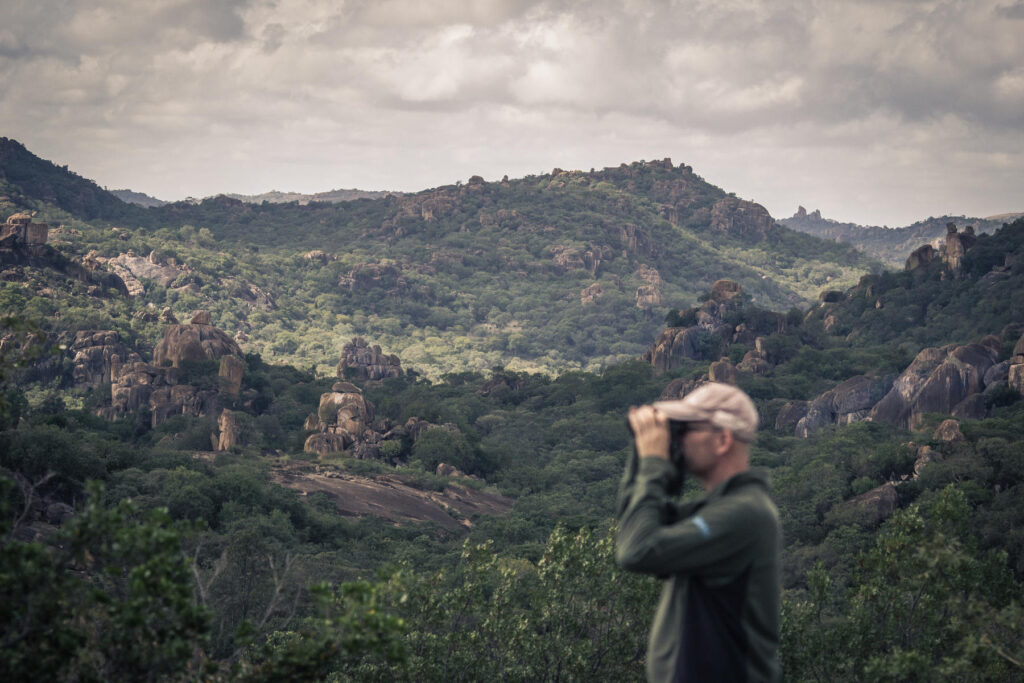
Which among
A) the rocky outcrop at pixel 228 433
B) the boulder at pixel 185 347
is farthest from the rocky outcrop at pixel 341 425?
the boulder at pixel 185 347

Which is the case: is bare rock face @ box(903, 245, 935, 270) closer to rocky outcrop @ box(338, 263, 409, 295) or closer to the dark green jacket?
rocky outcrop @ box(338, 263, 409, 295)

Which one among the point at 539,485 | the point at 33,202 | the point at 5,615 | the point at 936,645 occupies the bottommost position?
the point at 539,485

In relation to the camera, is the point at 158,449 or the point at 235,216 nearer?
the point at 158,449

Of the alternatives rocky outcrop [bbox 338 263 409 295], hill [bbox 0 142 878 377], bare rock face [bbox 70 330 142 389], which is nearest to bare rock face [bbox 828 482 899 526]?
bare rock face [bbox 70 330 142 389]

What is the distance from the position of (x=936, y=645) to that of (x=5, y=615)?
1470cm

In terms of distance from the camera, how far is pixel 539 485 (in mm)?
57438

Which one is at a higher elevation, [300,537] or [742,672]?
[742,672]

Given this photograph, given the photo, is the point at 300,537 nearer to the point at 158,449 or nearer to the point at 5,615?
the point at 158,449

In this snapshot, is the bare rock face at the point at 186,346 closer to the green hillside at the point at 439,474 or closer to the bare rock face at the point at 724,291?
the green hillside at the point at 439,474

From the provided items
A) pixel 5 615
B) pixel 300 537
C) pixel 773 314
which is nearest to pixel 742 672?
pixel 5 615

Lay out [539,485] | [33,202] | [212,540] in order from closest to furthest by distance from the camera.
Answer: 1. [212,540]
2. [539,485]
3. [33,202]

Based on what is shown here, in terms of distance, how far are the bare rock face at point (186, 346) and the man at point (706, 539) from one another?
65.8 metres

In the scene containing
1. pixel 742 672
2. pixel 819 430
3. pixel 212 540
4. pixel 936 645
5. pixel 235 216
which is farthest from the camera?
pixel 235 216

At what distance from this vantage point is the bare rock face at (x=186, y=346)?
220ft
